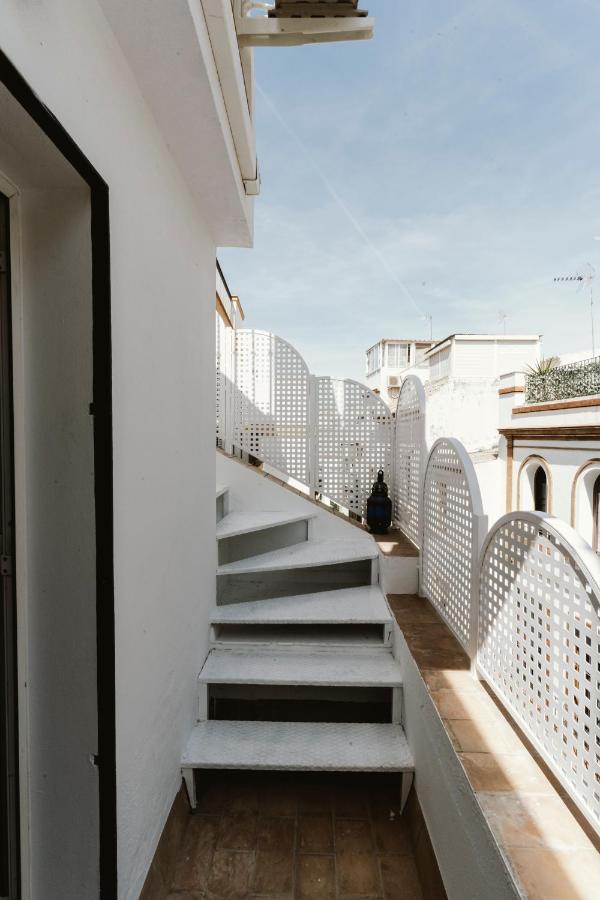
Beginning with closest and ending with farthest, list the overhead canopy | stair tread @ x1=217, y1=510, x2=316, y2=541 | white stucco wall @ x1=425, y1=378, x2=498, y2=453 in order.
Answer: the overhead canopy → stair tread @ x1=217, y1=510, x2=316, y2=541 → white stucco wall @ x1=425, y1=378, x2=498, y2=453

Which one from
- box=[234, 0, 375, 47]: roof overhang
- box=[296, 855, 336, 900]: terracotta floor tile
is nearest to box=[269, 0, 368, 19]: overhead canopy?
box=[234, 0, 375, 47]: roof overhang

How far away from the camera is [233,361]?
4.05 m

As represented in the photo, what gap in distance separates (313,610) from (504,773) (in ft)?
4.50

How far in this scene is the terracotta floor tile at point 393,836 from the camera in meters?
1.75

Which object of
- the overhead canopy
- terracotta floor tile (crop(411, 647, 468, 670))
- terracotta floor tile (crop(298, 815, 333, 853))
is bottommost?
terracotta floor tile (crop(298, 815, 333, 853))

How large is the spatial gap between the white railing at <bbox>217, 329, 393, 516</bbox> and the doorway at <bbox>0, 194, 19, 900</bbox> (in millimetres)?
2931

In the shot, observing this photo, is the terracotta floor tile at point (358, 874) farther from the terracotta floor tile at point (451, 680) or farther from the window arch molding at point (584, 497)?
the window arch molding at point (584, 497)

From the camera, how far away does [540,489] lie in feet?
30.5

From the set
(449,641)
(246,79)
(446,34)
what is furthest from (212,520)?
(446,34)

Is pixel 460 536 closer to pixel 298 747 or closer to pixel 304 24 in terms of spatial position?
pixel 298 747

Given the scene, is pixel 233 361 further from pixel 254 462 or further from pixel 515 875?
pixel 515 875

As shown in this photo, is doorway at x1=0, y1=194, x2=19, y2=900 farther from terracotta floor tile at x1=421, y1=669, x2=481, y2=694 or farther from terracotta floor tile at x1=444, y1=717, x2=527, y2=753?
terracotta floor tile at x1=421, y1=669, x2=481, y2=694

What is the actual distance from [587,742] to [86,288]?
1744mm

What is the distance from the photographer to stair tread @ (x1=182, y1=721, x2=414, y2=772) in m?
1.83
